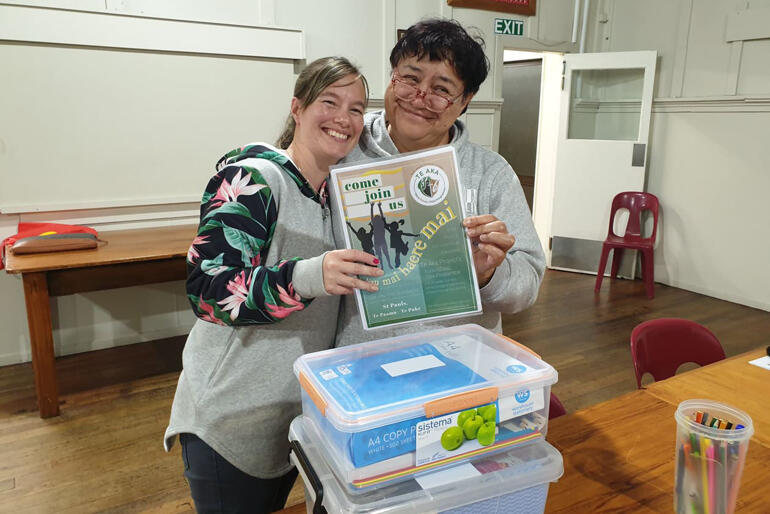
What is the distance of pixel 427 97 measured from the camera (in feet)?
3.96

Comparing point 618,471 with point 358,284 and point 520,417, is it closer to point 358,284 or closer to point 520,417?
point 520,417

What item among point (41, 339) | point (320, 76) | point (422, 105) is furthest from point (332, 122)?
point (41, 339)

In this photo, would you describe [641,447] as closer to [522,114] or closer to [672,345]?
[672,345]

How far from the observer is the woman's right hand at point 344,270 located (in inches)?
35.2

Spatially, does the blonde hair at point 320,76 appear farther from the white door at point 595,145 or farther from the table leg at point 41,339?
the white door at point 595,145

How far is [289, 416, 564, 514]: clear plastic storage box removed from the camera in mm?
751

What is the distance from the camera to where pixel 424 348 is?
3.15 feet

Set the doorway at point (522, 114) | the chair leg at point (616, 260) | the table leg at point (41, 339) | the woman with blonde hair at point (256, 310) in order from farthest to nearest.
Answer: the doorway at point (522, 114), the chair leg at point (616, 260), the table leg at point (41, 339), the woman with blonde hair at point (256, 310)

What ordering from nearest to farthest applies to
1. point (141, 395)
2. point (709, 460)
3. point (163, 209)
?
point (709, 460) < point (141, 395) < point (163, 209)

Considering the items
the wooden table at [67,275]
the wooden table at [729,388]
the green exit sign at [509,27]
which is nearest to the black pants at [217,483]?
the wooden table at [729,388]

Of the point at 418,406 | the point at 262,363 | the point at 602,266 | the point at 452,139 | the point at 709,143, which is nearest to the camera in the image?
the point at 418,406

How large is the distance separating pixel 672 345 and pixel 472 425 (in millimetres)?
1468

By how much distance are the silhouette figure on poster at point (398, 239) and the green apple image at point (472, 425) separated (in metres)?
0.32

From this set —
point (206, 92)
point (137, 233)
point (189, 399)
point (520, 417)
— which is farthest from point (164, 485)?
point (206, 92)
